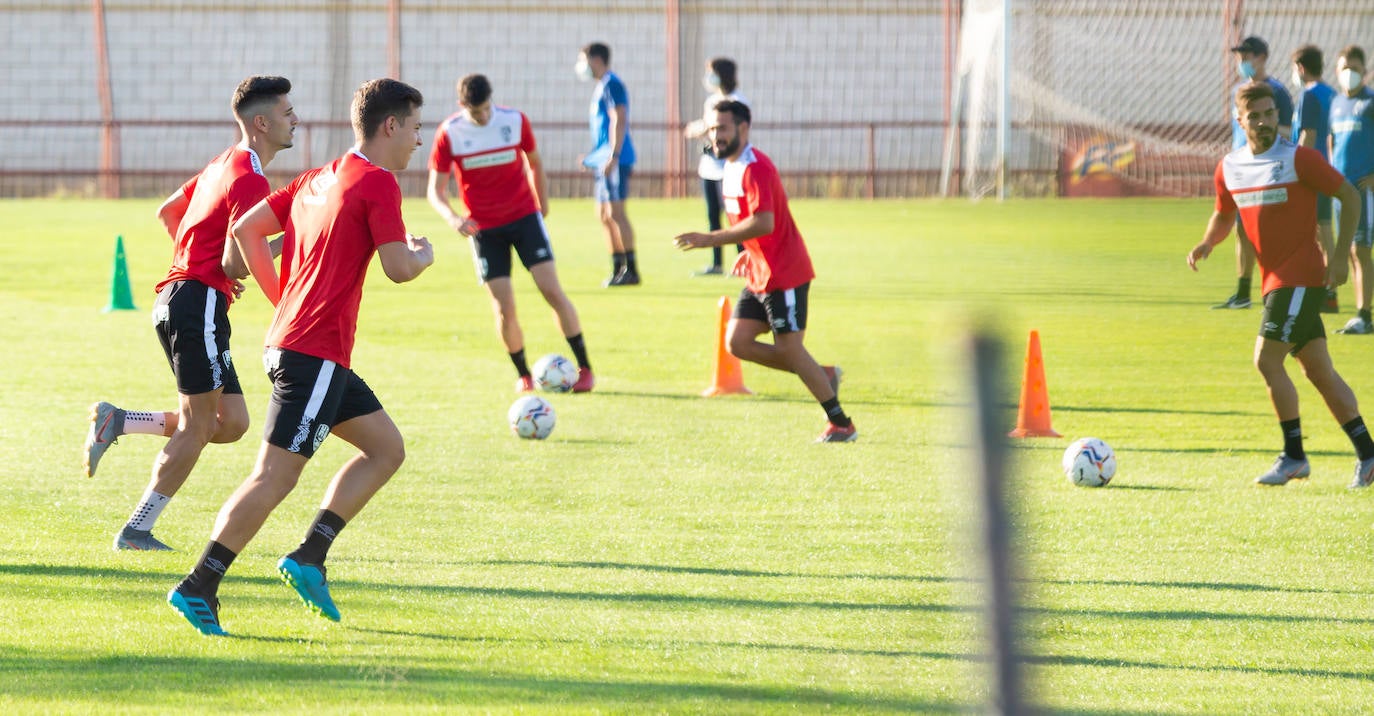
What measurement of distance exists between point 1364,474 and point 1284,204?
1.40 metres

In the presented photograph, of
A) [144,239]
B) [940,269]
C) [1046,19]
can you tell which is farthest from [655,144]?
[940,269]

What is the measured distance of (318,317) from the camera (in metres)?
5.15

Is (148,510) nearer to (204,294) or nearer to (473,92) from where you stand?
(204,294)

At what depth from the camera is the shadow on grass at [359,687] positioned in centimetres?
448

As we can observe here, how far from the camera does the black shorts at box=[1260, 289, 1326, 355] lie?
309 inches

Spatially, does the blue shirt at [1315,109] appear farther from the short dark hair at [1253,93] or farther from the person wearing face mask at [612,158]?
the person wearing face mask at [612,158]

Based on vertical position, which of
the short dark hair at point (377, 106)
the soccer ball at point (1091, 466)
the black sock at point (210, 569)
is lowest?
the soccer ball at point (1091, 466)

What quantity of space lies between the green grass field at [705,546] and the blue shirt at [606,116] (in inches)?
136

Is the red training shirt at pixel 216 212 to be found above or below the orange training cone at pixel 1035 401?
above

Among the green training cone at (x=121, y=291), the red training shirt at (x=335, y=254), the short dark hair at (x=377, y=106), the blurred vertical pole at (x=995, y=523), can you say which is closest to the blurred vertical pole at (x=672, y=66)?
the green training cone at (x=121, y=291)

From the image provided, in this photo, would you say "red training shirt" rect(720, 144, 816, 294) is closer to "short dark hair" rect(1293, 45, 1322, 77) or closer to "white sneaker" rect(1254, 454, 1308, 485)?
"white sneaker" rect(1254, 454, 1308, 485)

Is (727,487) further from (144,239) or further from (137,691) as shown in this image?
(144,239)

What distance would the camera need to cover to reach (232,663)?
479 centimetres

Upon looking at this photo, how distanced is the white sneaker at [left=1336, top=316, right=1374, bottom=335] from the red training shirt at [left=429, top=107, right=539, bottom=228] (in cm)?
693
